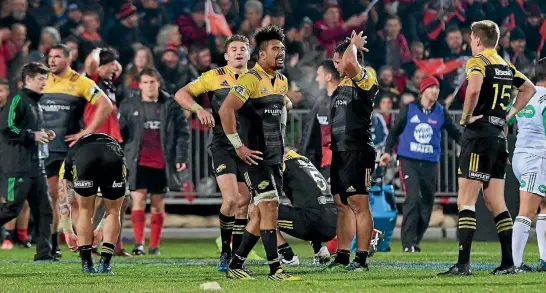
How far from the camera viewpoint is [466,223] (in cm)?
1095

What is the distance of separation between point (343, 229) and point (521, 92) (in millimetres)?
2386

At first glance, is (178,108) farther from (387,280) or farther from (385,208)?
(387,280)

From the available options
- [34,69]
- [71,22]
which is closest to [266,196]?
[34,69]

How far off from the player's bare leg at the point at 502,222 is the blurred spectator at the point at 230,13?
40.5ft

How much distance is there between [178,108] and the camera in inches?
669

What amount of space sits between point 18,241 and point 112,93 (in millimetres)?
3435

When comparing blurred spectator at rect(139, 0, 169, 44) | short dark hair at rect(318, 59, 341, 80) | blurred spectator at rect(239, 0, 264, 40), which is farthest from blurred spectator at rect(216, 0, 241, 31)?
short dark hair at rect(318, 59, 341, 80)

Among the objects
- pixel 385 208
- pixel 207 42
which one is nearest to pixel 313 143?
pixel 385 208

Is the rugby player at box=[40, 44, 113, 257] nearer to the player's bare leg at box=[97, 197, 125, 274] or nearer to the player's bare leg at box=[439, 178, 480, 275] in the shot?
the player's bare leg at box=[97, 197, 125, 274]

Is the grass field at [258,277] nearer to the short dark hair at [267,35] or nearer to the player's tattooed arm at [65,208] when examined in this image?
the player's tattooed arm at [65,208]

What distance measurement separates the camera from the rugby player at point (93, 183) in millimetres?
11758

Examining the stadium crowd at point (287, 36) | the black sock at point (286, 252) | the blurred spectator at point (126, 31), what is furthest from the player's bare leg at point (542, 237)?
the blurred spectator at point (126, 31)

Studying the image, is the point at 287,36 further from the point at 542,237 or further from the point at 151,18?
the point at 542,237

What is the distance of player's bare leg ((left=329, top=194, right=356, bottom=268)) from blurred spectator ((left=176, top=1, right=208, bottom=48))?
10.3 metres
